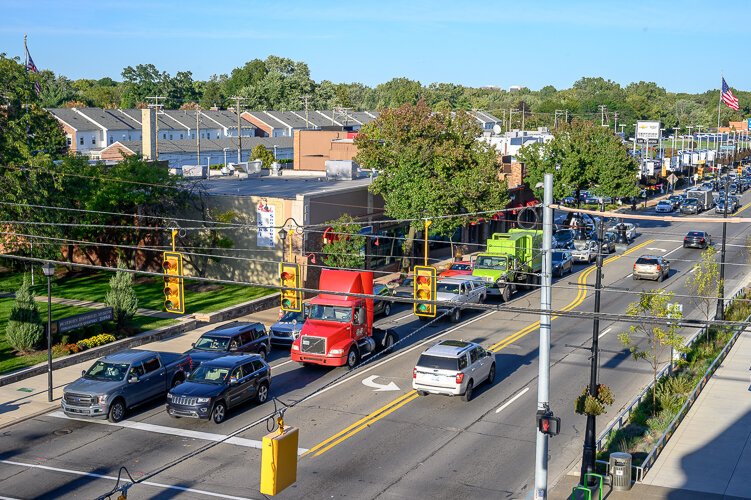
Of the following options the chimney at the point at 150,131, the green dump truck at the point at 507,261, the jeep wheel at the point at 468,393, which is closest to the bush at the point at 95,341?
the jeep wheel at the point at 468,393

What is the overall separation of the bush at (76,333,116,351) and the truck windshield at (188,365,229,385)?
28.4 feet

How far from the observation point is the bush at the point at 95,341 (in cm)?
3316

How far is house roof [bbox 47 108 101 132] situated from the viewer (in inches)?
4131

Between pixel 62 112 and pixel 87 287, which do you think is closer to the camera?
pixel 87 287

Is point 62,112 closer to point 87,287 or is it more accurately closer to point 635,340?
point 87,287

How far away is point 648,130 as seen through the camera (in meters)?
Answer: 115

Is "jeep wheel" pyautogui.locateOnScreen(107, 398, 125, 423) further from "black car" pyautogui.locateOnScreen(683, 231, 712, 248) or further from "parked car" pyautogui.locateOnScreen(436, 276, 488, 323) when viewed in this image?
"black car" pyautogui.locateOnScreen(683, 231, 712, 248)

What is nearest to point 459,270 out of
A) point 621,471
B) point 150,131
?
point 621,471

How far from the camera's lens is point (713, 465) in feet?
71.9

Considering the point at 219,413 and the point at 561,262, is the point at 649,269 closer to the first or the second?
the point at 561,262

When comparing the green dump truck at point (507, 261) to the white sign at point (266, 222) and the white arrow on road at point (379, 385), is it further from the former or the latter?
the white arrow on road at point (379, 385)

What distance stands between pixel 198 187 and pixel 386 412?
25.8m

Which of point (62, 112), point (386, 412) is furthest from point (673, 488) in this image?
point (62, 112)

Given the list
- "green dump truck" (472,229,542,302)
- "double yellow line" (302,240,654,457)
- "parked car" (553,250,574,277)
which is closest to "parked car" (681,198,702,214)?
"parked car" (553,250,574,277)
